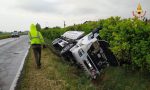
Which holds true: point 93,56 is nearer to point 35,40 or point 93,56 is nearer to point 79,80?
point 79,80

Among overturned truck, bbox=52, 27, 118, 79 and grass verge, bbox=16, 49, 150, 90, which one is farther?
overturned truck, bbox=52, 27, 118, 79

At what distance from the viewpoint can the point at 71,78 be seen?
39.1 feet

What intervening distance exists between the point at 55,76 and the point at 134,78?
3191 millimetres

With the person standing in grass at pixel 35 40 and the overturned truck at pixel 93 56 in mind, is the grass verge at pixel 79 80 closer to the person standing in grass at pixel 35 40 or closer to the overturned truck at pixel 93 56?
the overturned truck at pixel 93 56

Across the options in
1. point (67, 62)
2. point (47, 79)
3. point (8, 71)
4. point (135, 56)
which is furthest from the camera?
point (67, 62)

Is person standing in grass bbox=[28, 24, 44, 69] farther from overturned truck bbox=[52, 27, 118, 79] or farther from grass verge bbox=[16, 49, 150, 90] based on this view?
overturned truck bbox=[52, 27, 118, 79]

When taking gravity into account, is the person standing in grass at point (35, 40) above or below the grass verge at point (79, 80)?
above

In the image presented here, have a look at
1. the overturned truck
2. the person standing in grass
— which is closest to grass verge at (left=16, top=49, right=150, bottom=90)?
the overturned truck

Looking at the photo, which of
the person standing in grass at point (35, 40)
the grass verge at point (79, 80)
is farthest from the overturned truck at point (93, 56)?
the person standing in grass at point (35, 40)

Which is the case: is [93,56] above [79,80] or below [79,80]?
above

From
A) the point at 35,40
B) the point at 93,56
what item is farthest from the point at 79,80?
the point at 35,40

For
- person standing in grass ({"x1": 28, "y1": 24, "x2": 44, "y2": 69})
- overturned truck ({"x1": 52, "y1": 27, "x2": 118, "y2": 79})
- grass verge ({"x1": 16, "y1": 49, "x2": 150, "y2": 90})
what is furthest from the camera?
person standing in grass ({"x1": 28, "y1": 24, "x2": 44, "y2": 69})

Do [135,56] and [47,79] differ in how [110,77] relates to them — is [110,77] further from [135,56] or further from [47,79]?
[47,79]

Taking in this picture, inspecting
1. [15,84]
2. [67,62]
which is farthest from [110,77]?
[67,62]
